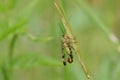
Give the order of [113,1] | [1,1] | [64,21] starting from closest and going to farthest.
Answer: [64,21], [1,1], [113,1]

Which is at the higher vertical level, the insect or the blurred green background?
the insect

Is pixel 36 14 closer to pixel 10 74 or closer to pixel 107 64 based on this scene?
pixel 107 64

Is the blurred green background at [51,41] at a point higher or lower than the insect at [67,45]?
lower

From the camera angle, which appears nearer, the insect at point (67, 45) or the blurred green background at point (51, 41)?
the insect at point (67, 45)

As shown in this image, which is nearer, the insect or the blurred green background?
the insect

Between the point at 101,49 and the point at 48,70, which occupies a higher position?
the point at 48,70

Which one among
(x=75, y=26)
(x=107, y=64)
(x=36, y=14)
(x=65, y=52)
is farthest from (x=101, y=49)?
(x=65, y=52)

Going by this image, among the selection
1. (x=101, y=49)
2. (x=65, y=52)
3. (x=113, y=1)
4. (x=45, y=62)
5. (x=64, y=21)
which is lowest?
(x=101, y=49)

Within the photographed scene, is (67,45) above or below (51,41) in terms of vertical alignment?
above
